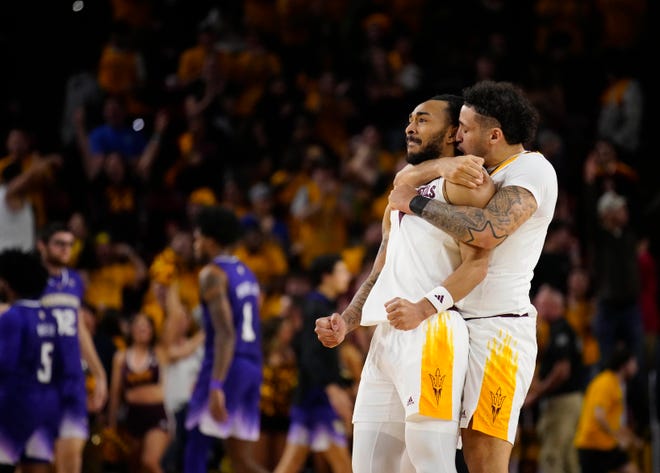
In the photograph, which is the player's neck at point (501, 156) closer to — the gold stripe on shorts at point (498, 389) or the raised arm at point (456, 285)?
the raised arm at point (456, 285)

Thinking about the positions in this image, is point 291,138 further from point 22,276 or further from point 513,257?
point 513,257

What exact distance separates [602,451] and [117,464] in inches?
188

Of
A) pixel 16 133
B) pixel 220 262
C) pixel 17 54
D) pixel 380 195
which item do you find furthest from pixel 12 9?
pixel 220 262

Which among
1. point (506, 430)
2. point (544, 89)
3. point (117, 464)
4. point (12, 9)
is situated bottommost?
point (117, 464)

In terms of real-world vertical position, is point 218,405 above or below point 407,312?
below

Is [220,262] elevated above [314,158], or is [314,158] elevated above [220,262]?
[314,158]

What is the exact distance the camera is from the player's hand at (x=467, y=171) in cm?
500

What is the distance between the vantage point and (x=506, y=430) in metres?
5.08

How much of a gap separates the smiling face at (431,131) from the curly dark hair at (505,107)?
0.67 feet

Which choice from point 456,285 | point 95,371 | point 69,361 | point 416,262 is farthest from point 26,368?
point 456,285

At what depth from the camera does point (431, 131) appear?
5.52 meters

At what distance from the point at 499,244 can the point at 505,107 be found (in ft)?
2.08

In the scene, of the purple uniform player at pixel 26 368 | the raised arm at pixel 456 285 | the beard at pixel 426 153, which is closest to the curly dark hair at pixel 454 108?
the beard at pixel 426 153

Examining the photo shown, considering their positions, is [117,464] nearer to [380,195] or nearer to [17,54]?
[380,195]
